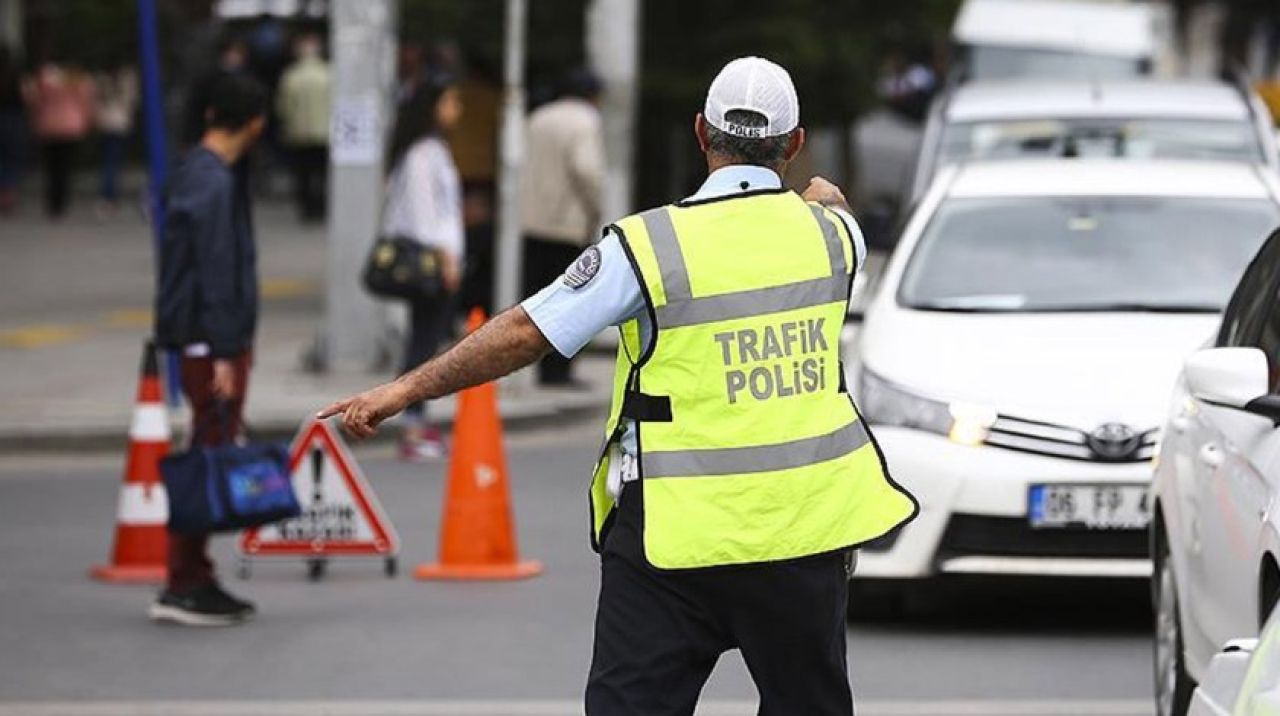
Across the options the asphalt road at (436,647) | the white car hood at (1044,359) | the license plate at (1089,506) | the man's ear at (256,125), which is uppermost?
the man's ear at (256,125)

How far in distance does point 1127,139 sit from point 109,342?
304 inches

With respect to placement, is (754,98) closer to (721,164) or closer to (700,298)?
(721,164)

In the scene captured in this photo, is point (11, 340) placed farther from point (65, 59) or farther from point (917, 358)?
point (65, 59)

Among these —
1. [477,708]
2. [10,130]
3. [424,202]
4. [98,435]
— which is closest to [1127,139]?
[424,202]

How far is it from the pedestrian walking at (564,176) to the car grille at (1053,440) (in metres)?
7.61

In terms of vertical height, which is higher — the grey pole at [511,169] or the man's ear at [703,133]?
the man's ear at [703,133]

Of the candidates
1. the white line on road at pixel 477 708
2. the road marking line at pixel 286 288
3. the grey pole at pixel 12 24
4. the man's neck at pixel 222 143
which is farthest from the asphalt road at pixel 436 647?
the grey pole at pixel 12 24

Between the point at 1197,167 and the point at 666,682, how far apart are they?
6362 millimetres

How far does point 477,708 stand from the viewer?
8.88 metres

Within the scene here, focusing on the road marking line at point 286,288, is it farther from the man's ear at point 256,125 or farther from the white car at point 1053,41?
the man's ear at point 256,125

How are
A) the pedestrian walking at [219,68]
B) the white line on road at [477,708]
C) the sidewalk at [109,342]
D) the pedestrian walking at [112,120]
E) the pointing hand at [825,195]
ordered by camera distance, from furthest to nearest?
the pedestrian walking at [112,120], the pedestrian walking at [219,68], the sidewalk at [109,342], the white line on road at [477,708], the pointing hand at [825,195]

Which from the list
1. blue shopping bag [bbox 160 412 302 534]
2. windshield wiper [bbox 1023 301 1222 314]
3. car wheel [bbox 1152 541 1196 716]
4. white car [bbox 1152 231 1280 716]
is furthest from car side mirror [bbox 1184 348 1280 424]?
blue shopping bag [bbox 160 412 302 534]

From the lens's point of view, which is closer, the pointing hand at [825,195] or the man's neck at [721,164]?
the man's neck at [721,164]

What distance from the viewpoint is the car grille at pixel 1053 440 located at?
9711 mm
